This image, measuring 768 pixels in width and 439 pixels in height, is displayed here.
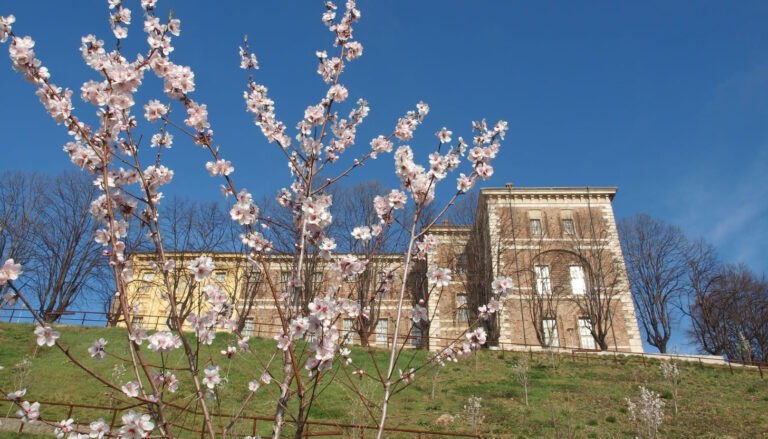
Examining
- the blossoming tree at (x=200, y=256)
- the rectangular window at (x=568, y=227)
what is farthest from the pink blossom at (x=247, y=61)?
the rectangular window at (x=568, y=227)

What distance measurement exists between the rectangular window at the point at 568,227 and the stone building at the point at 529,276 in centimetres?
6

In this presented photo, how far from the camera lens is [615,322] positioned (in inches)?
1125

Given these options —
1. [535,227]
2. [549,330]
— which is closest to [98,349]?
[549,330]

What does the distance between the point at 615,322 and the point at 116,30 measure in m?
31.0

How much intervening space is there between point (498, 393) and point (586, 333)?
1474 cm

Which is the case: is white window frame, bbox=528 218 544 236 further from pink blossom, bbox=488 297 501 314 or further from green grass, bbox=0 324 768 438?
pink blossom, bbox=488 297 501 314

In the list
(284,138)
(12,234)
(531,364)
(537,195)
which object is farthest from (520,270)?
(12,234)

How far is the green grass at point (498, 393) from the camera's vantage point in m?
13.0

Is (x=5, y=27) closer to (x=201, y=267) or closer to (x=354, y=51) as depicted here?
(x=201, y=267)

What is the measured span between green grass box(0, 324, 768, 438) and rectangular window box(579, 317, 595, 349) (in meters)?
6.14

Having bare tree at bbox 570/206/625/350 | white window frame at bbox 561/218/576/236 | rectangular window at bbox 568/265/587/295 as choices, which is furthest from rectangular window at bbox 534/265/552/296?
white window frame at bbox 561/218/576/236

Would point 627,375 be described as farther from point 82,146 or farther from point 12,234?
point 12,234

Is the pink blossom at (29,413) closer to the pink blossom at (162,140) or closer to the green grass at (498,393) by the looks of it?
the pink blossom at (162,140)

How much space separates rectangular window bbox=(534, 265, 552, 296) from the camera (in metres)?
30.1
